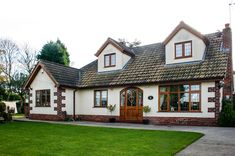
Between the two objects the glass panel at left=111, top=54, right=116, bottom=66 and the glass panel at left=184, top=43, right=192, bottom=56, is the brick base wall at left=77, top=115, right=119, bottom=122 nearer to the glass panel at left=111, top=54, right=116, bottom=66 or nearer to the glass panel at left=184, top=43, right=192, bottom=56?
the glass panel at left=111, top=54, right=116, bottom=66

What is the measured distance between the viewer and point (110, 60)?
23297mm

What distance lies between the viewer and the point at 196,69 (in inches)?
704

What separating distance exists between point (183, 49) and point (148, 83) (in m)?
3.75

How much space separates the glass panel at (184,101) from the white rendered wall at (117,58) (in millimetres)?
6601

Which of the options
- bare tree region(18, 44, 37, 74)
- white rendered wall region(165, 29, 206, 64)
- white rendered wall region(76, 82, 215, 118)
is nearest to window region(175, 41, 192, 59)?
white rendered wall region(165, 29, 206, 64)

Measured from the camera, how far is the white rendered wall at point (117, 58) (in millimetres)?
22531

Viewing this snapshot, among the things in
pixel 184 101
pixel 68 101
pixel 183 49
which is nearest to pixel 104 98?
pixel 68 101

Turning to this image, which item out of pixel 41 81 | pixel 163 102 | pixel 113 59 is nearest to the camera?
pixel 163 102

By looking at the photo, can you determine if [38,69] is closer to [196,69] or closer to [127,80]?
[127,80]

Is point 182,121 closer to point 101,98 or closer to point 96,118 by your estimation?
point 101,98

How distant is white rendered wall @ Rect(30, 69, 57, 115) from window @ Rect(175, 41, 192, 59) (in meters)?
10.8

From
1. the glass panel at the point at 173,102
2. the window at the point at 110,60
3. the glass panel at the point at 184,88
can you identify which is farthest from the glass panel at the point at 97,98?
the glass panel at the point at 184,88

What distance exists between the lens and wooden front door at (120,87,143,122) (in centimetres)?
1987

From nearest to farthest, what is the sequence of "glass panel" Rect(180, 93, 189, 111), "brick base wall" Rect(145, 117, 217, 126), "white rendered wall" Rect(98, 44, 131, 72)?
1. "brick base wall" Rect(145, 117, 217, 126)
2. "glass panel" Rect(180, 93, 189, 111)
3. "white rendered wall" Rect(98, 44, 131, 72)
